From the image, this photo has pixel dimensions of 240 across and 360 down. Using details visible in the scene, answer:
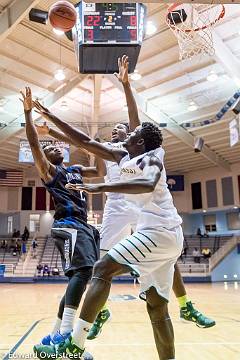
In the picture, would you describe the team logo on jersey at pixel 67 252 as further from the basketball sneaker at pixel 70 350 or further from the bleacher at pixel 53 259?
the bleacher at pixel 53 259

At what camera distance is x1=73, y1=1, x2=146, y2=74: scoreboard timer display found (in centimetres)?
650

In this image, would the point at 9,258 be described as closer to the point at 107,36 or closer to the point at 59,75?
the point at 59,75

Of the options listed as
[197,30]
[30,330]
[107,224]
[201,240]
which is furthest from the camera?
[201,240]

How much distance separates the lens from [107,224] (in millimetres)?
3883

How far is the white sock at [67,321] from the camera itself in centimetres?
298

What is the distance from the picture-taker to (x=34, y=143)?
3354mm

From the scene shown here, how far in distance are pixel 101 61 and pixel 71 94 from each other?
428 inches

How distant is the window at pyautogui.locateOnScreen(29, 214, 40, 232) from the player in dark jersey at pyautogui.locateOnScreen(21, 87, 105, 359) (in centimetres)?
2624

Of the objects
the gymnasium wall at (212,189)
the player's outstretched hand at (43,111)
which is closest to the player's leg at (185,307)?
the player's outstretched hand at (43,111)

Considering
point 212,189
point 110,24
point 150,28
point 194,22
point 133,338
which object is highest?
point 150,28

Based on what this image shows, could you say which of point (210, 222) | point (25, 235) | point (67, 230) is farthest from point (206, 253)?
point (67, 230)

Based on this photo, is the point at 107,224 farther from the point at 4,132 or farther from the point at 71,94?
the point at 4,132

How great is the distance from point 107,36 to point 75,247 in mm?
4456

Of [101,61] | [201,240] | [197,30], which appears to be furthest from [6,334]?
[201,240]
